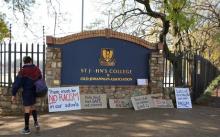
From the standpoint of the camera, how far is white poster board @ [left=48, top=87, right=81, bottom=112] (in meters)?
14.9

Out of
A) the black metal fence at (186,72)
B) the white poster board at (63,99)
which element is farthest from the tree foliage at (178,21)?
the white poster board at (63,99)

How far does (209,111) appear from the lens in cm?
1659

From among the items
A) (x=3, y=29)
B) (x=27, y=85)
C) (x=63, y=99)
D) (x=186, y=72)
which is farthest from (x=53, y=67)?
(x=186, y=72)

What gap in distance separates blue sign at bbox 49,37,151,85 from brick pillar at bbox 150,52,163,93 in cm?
19

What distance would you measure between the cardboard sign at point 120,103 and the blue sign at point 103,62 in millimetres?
601

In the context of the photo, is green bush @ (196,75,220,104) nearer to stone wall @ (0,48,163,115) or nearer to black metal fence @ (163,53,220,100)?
black metal fence @ (163,53,220,100)

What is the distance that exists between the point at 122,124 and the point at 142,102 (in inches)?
140

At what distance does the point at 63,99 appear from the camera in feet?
49.2

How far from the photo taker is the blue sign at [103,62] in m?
15.5

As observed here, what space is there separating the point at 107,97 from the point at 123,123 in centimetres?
313

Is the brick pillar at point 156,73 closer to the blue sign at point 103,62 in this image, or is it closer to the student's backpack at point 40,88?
the blue sign at point 103,62

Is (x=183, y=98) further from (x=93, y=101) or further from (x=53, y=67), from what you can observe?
(x=53, y=67)

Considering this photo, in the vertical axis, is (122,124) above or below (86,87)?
below

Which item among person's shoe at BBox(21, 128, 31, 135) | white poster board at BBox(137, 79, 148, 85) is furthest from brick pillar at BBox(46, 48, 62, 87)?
person's shoe at BBox(21, 128, 31, 135)
